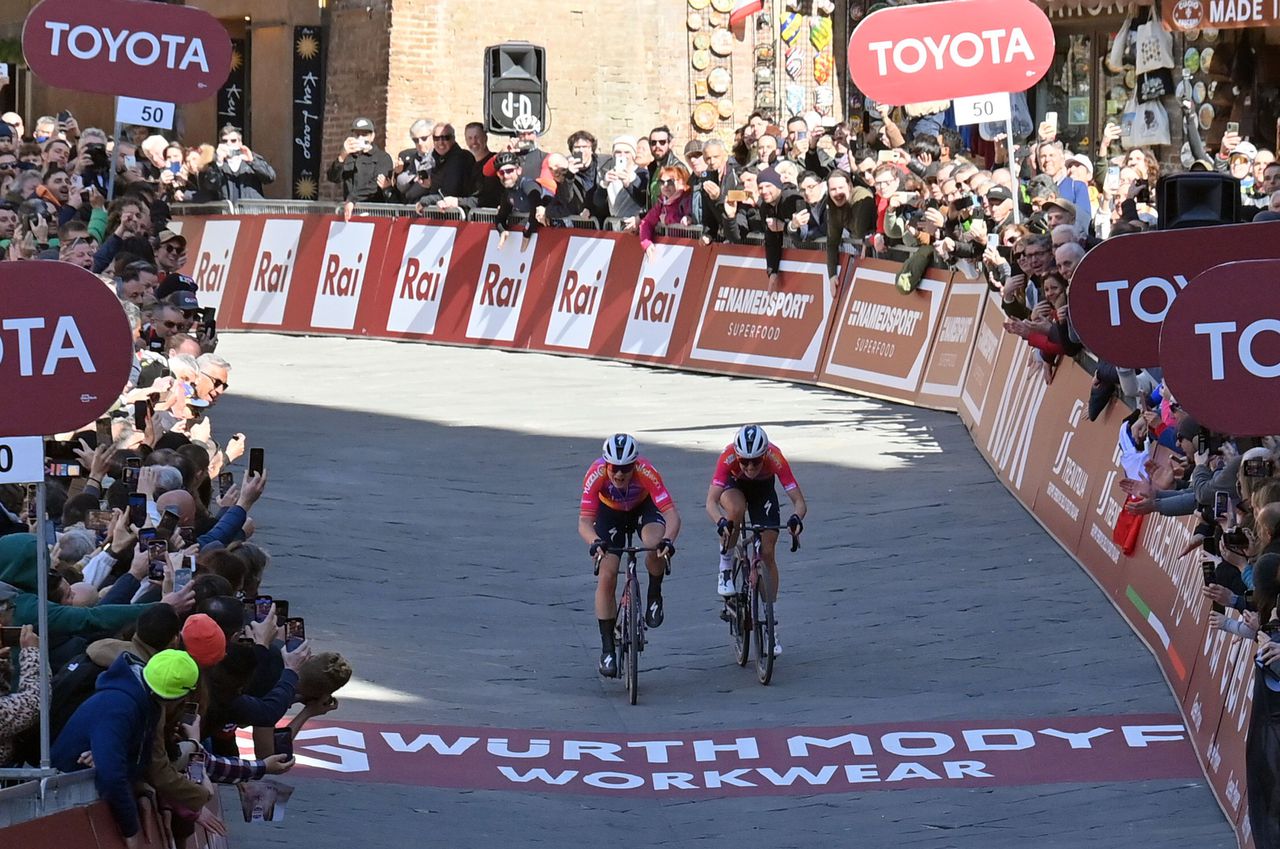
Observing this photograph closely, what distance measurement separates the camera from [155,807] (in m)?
7.91

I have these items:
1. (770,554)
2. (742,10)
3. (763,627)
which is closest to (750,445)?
(770,554)

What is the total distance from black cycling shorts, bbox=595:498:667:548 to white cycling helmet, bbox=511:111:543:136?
1561 cm

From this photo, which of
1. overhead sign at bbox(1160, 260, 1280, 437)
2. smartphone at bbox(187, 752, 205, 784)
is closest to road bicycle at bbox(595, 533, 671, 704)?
Result: smartphone at bbox(187, 752, 205, 784)

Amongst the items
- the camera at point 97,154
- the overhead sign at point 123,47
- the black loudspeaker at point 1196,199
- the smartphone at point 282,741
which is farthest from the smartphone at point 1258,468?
the camera at point 97,154

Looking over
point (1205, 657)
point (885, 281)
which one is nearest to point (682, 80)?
point (885, 281)

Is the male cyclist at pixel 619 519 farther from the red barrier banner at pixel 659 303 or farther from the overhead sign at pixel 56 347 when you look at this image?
the red barrier banner at pixel 659 303

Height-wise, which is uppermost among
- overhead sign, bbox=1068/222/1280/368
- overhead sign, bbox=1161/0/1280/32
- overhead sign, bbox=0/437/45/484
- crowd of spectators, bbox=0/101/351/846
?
overhead sign, bbox=1161/0/1280/32

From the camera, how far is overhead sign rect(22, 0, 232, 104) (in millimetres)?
17859

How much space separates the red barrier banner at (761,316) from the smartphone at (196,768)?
Result: 1577 centimetres

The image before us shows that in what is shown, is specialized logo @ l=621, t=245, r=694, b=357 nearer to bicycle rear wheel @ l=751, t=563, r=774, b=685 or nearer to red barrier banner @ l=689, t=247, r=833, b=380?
red barrier banner @ l=689, t=247, r=833, b=380

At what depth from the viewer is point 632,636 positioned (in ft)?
44.9

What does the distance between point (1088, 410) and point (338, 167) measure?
15820 millimetres

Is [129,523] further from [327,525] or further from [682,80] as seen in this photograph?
[682,80]

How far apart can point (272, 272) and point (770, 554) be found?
16.7 metres
